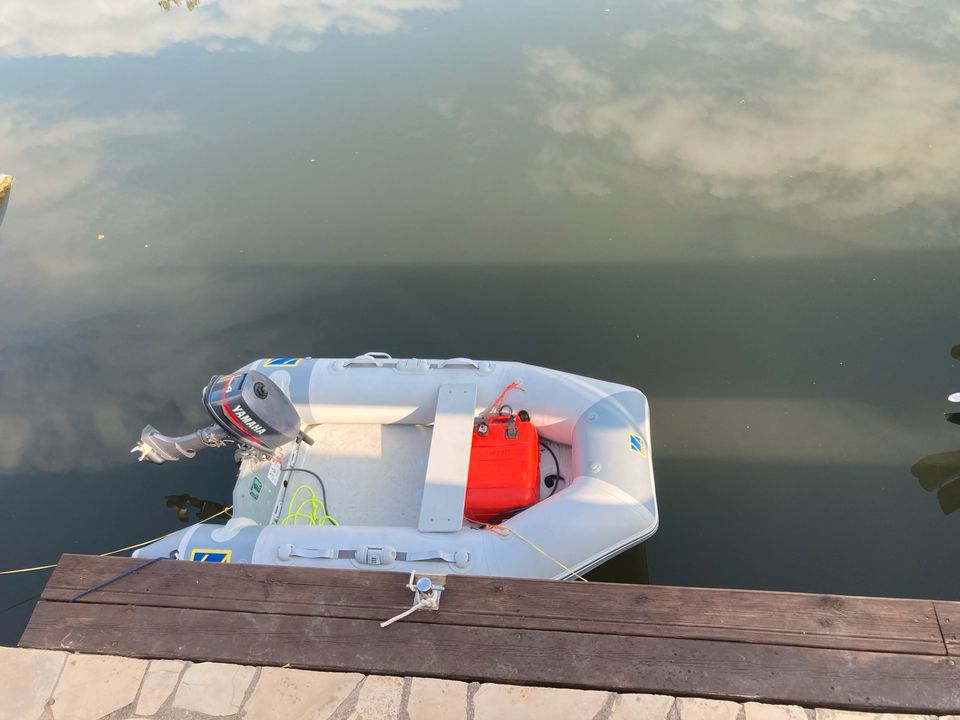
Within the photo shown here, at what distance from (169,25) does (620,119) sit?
5273 mm

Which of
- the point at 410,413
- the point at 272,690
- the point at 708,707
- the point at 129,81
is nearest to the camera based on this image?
the point at 708,707

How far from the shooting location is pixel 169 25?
7.51 metres

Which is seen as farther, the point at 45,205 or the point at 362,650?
the point at 45,205

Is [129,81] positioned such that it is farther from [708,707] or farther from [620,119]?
[708,707]

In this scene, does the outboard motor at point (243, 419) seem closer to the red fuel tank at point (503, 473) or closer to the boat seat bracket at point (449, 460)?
the boat seat bracket at point (449, 460)

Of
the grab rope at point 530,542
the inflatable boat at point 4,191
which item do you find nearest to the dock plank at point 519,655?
the grab rope at point 530,542

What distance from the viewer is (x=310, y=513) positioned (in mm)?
2762

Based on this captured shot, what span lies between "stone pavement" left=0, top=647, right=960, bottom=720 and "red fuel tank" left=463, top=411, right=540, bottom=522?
96 centimetres

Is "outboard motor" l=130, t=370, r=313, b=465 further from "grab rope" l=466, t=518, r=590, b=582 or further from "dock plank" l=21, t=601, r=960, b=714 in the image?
"grab rope" l=466, t=518, r=590, b=582

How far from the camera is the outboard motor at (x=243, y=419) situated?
262cm

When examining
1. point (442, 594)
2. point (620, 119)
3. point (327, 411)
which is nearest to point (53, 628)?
point (442, 594)

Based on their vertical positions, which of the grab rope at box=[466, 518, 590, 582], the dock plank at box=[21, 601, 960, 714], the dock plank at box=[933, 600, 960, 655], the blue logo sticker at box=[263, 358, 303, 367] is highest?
the dock plank at box=[933, 600, 960, 655]

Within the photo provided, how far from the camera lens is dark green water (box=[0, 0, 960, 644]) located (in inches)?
127

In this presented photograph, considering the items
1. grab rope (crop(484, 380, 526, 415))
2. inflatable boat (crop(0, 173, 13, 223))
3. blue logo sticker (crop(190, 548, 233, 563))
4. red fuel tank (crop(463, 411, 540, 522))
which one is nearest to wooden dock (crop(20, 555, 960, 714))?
blue logo sticker (crop(190, 548, 233, 563))
